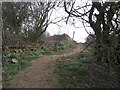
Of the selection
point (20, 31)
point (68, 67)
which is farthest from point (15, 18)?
point (68, 67)

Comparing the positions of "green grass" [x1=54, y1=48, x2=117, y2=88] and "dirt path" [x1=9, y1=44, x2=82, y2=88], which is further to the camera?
"green grass" [x1=54, y1=48, x2=117, y2=88]

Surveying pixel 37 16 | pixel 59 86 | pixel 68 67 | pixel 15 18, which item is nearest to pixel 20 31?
pixel 15 18

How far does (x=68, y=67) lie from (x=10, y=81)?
2.36 metres

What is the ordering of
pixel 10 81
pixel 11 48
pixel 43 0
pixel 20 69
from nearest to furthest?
pixel 10 81, pixel 20 69, pixel 11 48, pixel 43 0

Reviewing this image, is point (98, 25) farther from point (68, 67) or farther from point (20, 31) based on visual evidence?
point (20, 31)

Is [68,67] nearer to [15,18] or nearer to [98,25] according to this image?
[98,25]

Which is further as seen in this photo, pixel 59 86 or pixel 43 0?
pixel 43 0

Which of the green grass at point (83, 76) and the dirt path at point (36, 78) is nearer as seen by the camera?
the dirt path at point (36, 78)

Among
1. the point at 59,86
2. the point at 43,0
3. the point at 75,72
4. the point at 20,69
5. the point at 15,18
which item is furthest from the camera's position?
the point at 43,0

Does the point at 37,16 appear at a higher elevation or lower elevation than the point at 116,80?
higher

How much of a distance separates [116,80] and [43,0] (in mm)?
9032

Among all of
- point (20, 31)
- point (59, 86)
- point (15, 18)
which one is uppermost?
point (15, 18)

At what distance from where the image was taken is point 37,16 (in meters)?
13.1

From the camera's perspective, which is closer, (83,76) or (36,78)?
(36,78)
